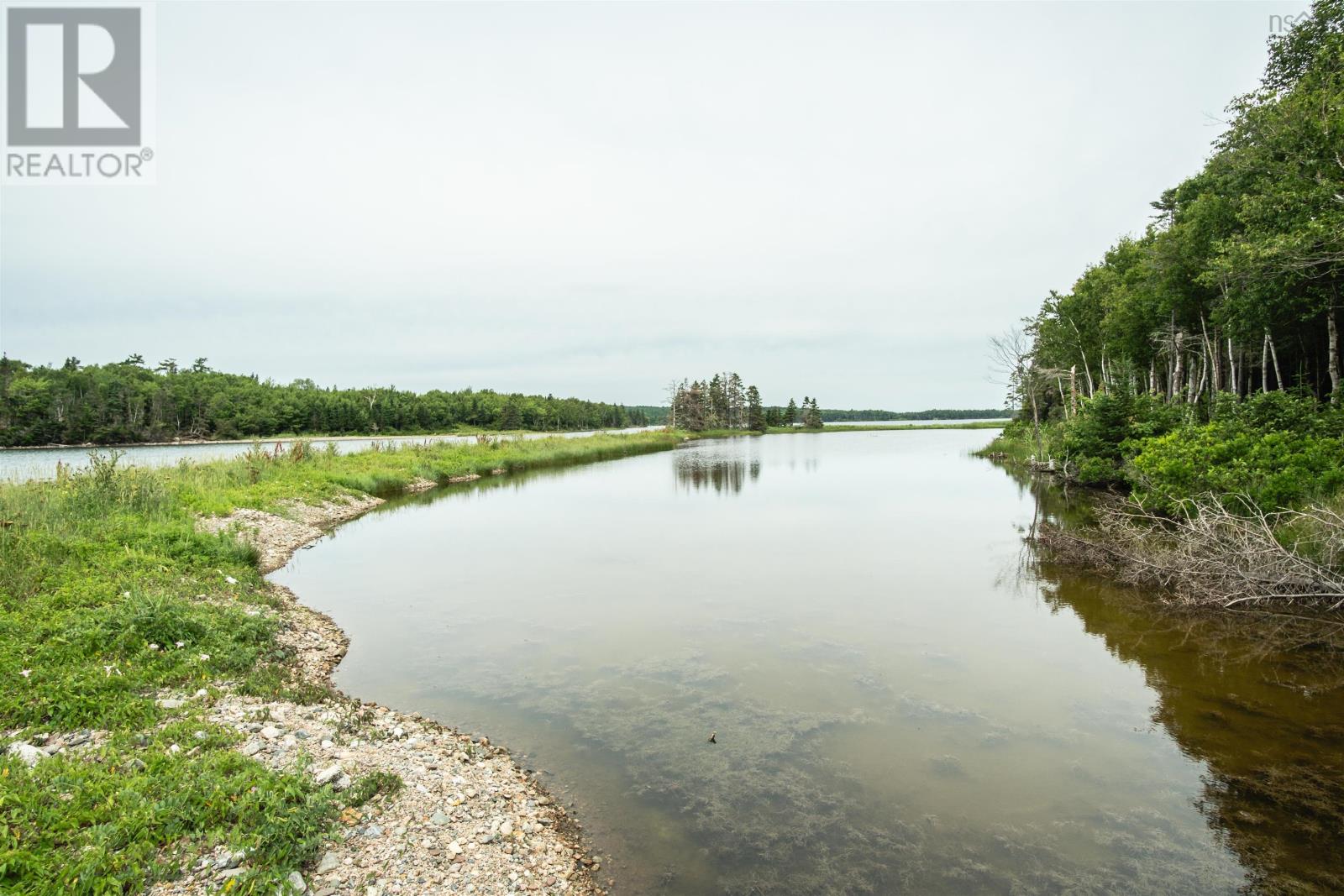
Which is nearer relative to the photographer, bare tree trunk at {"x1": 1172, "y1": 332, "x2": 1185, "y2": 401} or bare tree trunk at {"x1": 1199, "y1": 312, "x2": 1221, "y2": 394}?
bare tree trunk at {"x1": 1199, "y1": 312, "x2": 1221, "y2": 394}

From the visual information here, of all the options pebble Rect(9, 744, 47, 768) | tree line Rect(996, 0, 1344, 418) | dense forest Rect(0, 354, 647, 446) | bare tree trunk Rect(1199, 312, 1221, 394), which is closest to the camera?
pebble Rect(9, 744, 47, 768)

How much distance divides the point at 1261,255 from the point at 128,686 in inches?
812

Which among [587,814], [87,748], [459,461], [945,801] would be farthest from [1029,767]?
[459,461]

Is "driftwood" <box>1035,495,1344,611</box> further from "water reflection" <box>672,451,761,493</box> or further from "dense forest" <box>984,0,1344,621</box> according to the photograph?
"water reflection" <box>672,451,761,493</box>

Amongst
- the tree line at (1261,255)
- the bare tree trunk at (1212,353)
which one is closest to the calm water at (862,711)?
the tree line at (1261,255)

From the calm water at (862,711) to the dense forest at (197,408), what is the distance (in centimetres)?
6041

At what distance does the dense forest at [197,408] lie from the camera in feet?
175

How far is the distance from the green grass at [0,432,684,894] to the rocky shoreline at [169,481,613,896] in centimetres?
19

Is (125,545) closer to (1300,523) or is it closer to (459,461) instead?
(1300,523)

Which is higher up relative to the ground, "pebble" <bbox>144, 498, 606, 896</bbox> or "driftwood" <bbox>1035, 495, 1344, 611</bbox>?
"driftwood" <bbox>1035, 495, 1344, 611</bbox>

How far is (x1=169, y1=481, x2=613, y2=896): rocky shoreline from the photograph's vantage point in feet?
12.2

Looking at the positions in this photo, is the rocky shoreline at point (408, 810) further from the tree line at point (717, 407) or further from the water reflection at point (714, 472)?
the tree line at point (717, 407)

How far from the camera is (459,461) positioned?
35062 mm

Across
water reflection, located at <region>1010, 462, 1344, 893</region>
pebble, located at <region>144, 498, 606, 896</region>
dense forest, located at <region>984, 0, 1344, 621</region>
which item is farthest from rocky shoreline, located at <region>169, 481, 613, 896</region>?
dense forest, located at <region>984, 0, 1344, 621</region>
